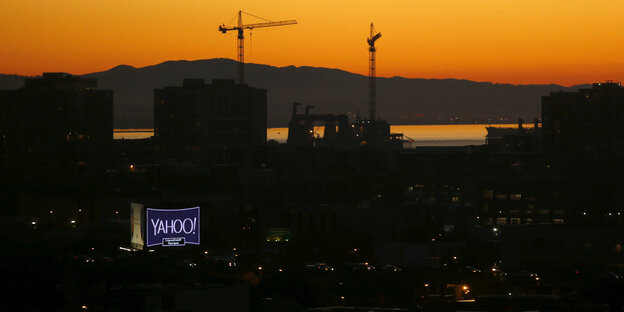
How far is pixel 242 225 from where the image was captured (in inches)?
1385

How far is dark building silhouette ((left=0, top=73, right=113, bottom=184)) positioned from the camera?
6334 cm

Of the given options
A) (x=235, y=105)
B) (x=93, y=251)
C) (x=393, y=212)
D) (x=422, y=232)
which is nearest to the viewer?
(x=93, y=251)

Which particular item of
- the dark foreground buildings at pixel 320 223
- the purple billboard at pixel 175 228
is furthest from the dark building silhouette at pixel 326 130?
the purple billboard at pixel 175 228

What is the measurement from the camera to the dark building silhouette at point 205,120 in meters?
77.6

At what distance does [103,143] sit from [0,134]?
18.6ft

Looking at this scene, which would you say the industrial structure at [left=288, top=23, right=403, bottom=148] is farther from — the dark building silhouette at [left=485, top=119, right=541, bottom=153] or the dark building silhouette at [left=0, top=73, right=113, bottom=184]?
the dark building silhouette at [left=0, top=73, right=113, bottom=184]

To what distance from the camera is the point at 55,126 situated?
65.5m

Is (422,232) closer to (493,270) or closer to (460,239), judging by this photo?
(460,239)

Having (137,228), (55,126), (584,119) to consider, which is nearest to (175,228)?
(137,228)

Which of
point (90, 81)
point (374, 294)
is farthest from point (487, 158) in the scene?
point (374, 294)

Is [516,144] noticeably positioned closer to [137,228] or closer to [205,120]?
[205,120]

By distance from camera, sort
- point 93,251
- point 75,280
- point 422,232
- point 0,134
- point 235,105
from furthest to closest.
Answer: point 235,105
point 0,134
point 422,232
point 93,251
point 75,280

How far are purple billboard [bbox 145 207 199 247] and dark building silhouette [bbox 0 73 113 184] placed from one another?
4372 centimetres

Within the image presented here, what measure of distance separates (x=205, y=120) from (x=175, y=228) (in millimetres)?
59955
